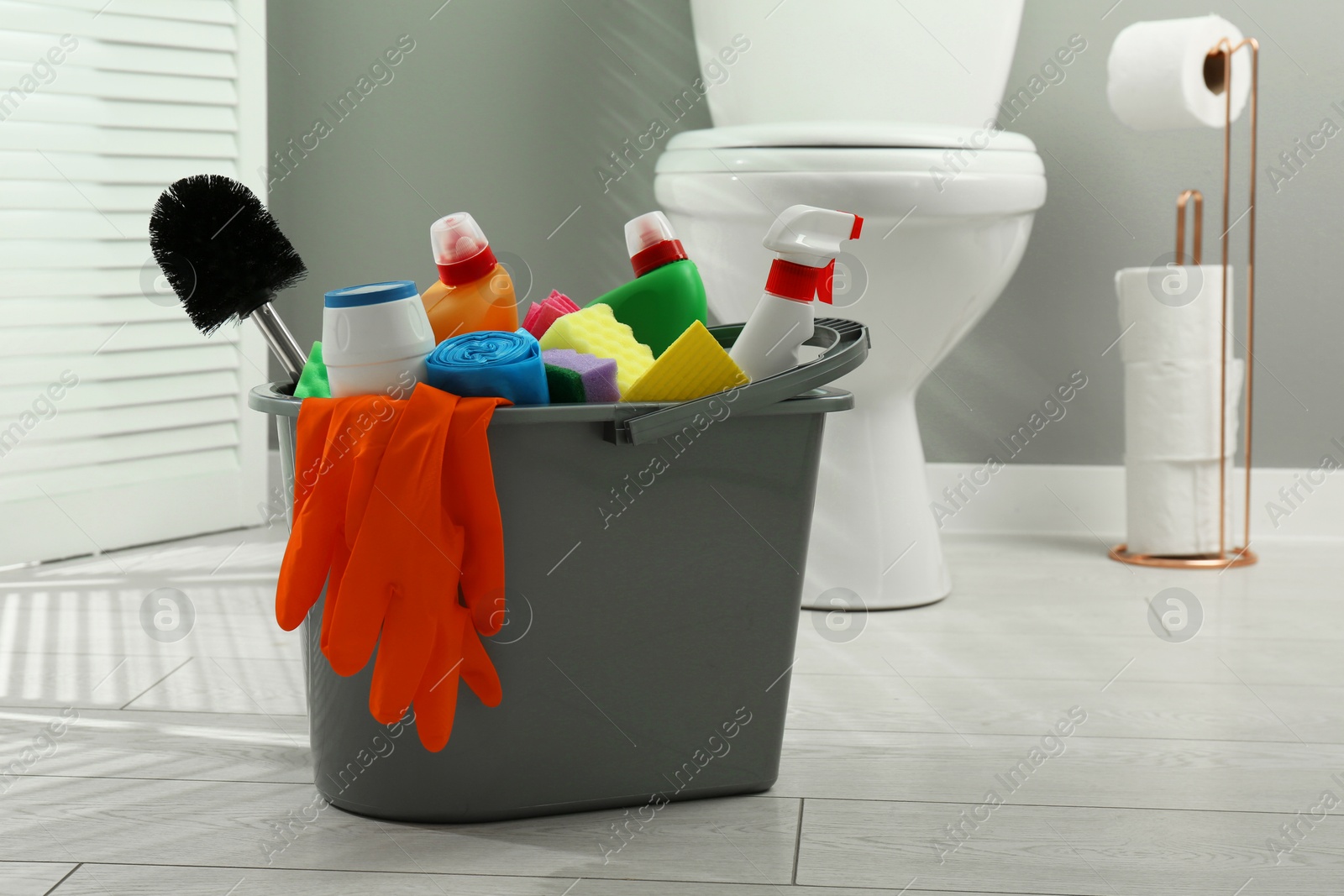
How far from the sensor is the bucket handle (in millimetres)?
664

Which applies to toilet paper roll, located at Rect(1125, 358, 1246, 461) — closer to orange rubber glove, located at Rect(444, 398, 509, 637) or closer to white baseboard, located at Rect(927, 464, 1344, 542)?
white baseboard, located at Rect(927, 464, 1344, 542)

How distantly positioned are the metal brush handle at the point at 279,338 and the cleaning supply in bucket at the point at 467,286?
0.09m

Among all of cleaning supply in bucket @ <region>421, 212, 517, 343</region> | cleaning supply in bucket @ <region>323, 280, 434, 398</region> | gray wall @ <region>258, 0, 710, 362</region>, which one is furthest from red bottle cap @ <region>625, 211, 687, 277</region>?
gray wall @ <region>258, 0, 710, 362</region>

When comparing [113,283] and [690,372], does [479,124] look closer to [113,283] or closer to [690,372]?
[113,283]

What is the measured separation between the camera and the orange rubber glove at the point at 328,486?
2.10ft

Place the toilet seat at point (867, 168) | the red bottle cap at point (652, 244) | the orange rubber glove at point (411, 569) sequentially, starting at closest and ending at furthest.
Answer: the orange rubber glove at point (411, 569) < the red bottle cap at point (652, 244) < the toilet seat at point (867, 168)

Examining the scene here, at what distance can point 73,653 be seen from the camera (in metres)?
1.06

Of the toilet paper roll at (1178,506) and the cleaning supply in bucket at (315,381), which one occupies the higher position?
the cleaning supply in bucket at (315,381)

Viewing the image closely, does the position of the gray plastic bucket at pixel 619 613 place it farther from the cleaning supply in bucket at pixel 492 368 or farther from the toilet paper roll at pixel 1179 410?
the toilet paper roll at pixel 1179 410

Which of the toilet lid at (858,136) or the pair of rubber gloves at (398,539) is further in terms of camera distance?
the toilet lid at (858,136)

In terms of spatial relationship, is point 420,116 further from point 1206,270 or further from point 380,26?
point 1206,270

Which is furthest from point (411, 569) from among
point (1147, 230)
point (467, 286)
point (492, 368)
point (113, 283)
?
point (1147, 230)

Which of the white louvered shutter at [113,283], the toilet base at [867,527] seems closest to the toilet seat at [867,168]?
the toilet base at [867,527]

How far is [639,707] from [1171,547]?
94 cm
